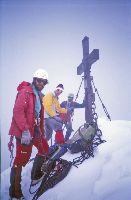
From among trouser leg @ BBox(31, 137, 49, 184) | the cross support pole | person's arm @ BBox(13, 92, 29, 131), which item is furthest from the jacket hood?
the cross support pole

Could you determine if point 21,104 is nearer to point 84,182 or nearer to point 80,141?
point 84,182

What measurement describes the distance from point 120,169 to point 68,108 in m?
5.89

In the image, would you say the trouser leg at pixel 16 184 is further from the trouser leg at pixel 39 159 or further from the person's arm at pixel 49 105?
the person's arm at pixel 49 105

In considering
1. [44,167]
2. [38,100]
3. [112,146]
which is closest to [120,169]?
[112,146]

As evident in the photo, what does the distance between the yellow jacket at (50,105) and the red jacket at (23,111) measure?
8.56 feet

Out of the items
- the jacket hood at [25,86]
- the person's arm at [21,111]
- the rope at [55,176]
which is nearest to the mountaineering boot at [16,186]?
the rope at [55,176]

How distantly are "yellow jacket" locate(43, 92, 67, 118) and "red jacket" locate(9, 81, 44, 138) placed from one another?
2609mm

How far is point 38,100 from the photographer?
5789 millimetres

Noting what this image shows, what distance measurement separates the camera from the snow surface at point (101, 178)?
4137 mm

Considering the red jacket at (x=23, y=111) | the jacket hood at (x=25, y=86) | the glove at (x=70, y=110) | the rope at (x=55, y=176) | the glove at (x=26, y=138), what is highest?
the jacket hood at (x=25, y=86)

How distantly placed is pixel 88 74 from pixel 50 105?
2.31 meters

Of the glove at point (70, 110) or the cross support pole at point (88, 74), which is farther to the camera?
the glove at point (70, 110)

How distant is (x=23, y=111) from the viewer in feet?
17.1

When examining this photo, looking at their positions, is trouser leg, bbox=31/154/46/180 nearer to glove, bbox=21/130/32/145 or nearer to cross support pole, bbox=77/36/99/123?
glove, bbox=21/130/32/145
